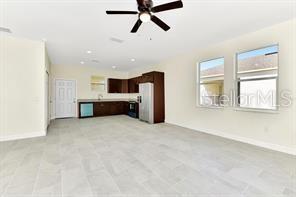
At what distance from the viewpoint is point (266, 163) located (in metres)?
2.83

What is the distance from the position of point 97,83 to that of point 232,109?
295 inches

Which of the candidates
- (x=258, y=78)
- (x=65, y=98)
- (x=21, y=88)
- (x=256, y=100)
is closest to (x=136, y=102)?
(x=65, y=98)

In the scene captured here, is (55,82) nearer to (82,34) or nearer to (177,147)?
(82,34)

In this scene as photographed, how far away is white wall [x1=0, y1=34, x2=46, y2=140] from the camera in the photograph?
421 centimetres

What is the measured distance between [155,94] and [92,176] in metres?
4.69

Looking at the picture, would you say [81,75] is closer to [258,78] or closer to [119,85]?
[119,85]

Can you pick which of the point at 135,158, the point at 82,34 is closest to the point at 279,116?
the point at 135,158

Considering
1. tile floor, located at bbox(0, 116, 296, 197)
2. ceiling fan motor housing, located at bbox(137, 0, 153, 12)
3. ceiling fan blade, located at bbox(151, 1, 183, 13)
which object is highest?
ceiling fan motor housing, located at bbox(137, 0, 153, 12)

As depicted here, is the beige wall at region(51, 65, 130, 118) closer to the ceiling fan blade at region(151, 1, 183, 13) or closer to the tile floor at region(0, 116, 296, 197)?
the tile floor at region(0, 116, 296, 197)

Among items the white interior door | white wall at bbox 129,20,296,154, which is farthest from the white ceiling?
the white interior door

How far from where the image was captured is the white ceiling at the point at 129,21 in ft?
8.95

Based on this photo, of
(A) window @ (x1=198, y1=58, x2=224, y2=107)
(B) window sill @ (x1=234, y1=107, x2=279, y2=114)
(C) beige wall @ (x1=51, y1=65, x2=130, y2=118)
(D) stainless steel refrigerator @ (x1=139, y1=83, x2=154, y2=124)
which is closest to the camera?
(B) window sill @ (x1=234, y1=107, x2=279, y2=114)

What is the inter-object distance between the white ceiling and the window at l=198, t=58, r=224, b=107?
2.46ft

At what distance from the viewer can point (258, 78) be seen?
3916mm
